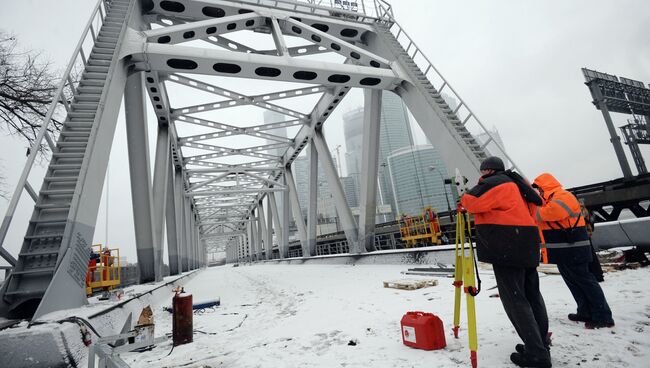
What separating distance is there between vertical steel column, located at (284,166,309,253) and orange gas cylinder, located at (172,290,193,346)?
15.3m

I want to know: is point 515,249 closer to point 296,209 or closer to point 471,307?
point 471,307

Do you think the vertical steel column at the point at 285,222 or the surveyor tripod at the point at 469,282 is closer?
the surveyor tripod at the point at 469,282

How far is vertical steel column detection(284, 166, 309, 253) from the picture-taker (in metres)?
19.2

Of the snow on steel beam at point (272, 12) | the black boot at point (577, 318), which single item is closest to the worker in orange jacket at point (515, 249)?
the black boot at point (577, 318)

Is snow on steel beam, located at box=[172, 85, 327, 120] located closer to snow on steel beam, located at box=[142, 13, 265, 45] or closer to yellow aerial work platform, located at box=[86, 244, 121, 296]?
snow on steel beam, located at box=[142, 13, 265, 45]

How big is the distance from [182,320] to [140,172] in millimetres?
6752

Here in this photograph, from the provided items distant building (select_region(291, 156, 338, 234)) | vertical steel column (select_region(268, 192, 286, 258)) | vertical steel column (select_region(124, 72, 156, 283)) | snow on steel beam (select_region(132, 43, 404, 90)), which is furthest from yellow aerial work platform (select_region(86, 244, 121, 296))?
distant building (select_region(291, 156, 338, 234))

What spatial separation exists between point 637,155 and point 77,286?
4735cm

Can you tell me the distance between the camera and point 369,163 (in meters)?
11.1

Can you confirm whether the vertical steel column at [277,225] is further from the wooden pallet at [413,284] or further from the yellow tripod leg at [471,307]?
the yellow tripod leg at [471,307]

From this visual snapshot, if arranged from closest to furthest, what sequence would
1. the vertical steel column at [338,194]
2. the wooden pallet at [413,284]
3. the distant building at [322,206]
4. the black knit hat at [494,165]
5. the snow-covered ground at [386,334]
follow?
the snow-covered ground at [386,334], the black knit hat at [494,165], the wooden pallet at [413,284], the vertical steel column at [338,194], the distant building at [322,206]

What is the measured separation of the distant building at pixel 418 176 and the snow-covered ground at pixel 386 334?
68.3 meters

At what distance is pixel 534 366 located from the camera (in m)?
2.11

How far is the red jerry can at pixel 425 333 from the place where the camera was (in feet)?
8.34
